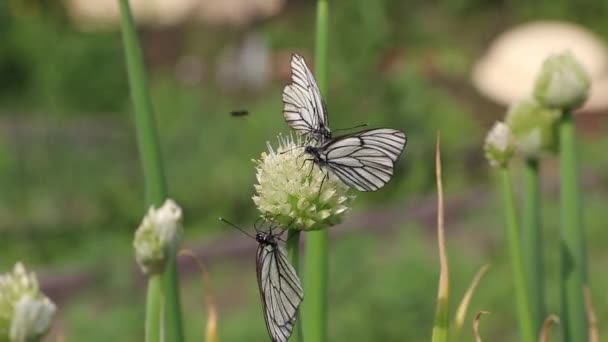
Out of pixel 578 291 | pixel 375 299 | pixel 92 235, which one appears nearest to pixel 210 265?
pixel 92 235

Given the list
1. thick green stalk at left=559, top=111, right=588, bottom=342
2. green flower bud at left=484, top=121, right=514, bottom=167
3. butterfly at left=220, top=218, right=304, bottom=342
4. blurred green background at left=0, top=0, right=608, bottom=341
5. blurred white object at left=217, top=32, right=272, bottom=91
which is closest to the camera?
butterfly at left=220, top=218, right=304, bottom=342

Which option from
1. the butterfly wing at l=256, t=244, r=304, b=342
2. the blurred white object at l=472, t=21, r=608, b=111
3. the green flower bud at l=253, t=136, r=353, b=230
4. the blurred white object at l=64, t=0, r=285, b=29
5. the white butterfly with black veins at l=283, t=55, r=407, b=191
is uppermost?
the blurred white object at l=64, t=0, r=285, b=29

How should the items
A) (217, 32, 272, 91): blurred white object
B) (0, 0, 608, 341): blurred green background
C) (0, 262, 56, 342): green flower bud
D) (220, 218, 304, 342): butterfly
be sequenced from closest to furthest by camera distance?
(0, 262, 56, 342): green flower bud → (220, 218, 304, 342): butterfly → (0, 0, 608, 341): blurred green background → (217, 32, 272, 91): blurred white object

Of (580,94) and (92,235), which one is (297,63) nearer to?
(580,94)

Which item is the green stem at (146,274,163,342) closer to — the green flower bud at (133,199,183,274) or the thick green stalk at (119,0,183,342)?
the green flower bud at (133,199,183,274)

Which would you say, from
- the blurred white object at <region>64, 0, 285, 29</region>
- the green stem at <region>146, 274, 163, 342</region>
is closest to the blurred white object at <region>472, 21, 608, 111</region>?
the blurred white object at <region>64, 0, 285, 29</region>

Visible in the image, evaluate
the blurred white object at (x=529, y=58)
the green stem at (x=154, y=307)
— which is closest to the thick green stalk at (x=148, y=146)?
the green stem at (x=154, y=307)

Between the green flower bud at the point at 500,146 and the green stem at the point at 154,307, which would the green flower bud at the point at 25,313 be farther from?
the green flower bud at the point at 500,146
